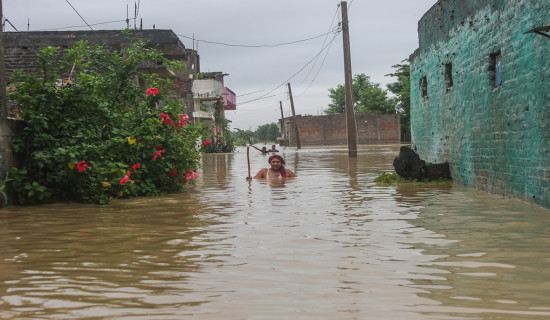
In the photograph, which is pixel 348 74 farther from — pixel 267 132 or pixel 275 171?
pixel 267 132

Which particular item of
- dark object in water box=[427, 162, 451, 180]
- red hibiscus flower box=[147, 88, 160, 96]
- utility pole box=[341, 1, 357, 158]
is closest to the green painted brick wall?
dark object in water box=[427, 162, 451, 180]

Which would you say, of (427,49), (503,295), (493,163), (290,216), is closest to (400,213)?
(290,216)

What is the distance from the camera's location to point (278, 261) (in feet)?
17.0

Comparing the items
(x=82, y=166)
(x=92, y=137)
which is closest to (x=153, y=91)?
(x=92, y=137)

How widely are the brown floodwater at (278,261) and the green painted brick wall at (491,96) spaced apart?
903 mm

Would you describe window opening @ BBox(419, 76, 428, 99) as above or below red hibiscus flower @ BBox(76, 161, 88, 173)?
above

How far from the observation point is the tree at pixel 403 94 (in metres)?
58.6

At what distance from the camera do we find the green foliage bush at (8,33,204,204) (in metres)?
9.69

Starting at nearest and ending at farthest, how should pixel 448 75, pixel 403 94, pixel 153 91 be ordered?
pixel 153 91, pixel 448 75, pixel 403 94

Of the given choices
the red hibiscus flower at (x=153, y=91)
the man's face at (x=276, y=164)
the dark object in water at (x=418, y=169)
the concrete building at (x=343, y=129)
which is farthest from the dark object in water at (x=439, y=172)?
the concrete building at (x=343, y=129)

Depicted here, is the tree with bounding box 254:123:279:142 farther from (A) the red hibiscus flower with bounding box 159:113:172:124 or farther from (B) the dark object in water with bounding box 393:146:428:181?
(A) the red hibiscus flower with bounding box 159:113:172:124

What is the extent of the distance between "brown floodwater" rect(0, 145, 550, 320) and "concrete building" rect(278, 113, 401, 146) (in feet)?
184

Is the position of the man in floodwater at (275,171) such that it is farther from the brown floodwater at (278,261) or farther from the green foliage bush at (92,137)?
the brown floodwater at (278,261)

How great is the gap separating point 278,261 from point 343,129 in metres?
63.8
